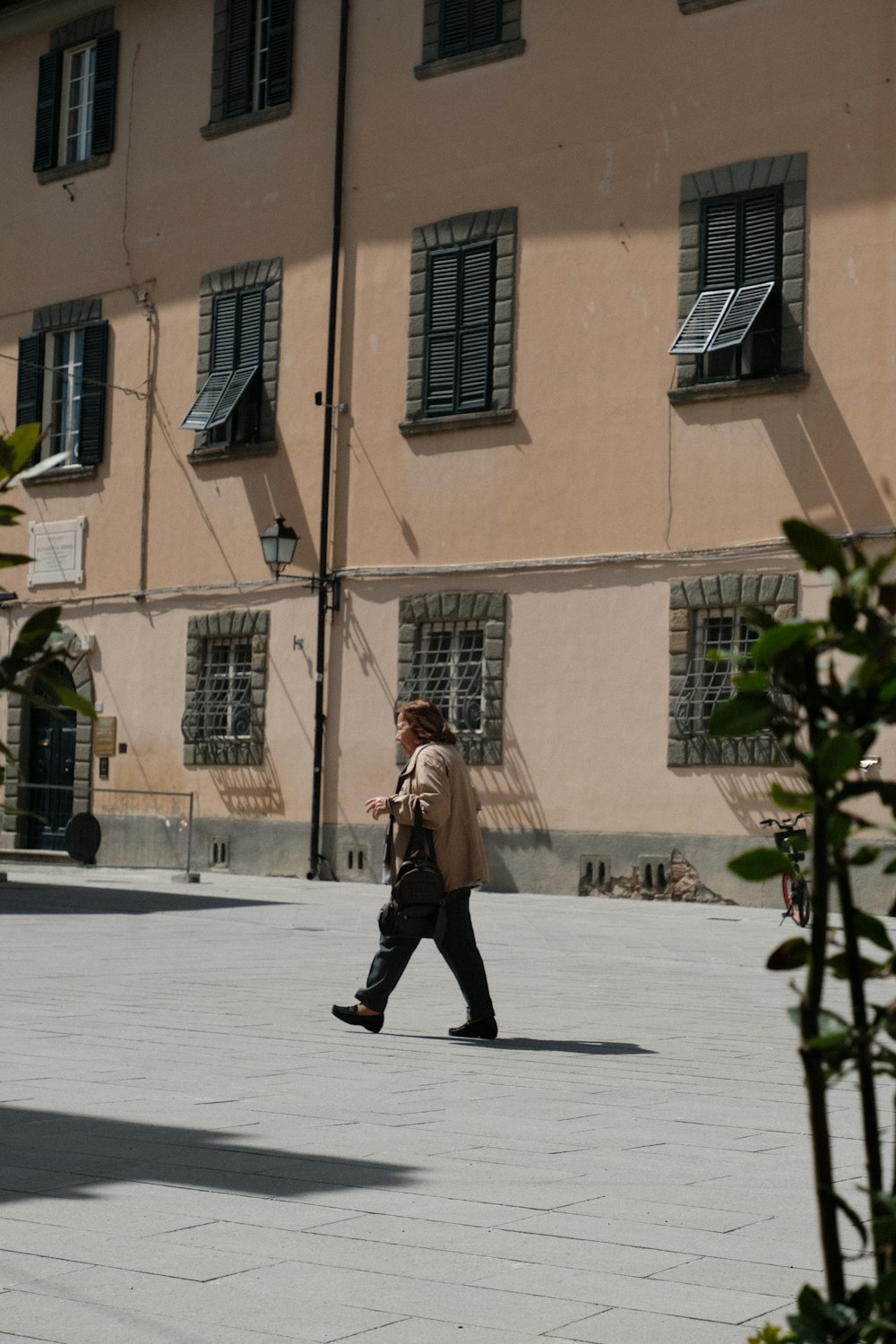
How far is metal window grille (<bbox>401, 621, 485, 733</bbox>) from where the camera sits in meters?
22.9

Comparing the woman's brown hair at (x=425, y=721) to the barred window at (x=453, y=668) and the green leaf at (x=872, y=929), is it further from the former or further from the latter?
the barred window at (x=453, y=668)

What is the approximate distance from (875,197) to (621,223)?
297 centimetres

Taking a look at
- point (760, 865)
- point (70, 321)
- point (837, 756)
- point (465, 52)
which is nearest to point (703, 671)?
point (465, 52)

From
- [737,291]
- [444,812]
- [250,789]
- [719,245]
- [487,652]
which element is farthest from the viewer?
[250,789]

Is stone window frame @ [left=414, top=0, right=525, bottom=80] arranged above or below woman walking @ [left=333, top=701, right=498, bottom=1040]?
above

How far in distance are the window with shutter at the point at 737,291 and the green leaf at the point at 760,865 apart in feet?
61.2

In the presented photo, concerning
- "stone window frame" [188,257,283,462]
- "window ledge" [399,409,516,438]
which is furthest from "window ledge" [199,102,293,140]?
"window ledge" [399,409,516,438]

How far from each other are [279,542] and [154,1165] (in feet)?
59.8

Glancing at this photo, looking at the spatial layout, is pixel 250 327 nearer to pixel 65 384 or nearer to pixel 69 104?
pixel 65 384

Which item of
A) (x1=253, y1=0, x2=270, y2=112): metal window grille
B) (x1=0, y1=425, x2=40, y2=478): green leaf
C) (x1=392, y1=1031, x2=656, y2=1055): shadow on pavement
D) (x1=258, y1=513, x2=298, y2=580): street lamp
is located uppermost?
(x1=253, y1=0, x2=270, y2=112): metal window grille

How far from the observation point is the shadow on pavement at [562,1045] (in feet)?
31.2

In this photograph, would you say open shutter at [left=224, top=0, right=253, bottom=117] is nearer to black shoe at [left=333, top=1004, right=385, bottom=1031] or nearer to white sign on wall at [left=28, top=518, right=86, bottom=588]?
white sign on wall at [left=28, top=518, right=86, bottom=588]

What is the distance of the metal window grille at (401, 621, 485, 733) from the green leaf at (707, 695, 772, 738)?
67.7ft

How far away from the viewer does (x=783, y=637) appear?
2.00m
